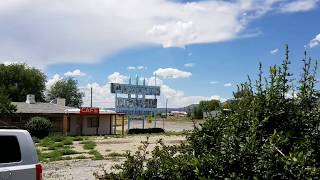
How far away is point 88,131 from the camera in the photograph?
55.8 metres

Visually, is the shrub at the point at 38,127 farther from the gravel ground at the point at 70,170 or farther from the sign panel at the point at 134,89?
the gravel ground at the point at 70,170

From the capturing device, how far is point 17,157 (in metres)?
7.76

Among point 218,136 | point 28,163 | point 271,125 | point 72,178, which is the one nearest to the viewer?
point 271,125

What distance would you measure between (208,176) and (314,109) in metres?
1.39

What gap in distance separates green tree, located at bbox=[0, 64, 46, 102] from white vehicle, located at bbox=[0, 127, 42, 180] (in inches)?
3095

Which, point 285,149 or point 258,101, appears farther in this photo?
point 258,101

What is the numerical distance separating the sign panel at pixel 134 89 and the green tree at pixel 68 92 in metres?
49.0

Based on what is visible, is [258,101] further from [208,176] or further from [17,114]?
[17,114]

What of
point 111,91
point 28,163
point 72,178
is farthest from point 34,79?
point 28,163

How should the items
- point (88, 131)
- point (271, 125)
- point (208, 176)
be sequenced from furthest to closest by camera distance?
point (88, 131), point (271, 125), point (208, 176)

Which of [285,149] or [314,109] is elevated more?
[314,109]

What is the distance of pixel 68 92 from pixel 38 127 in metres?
63.5

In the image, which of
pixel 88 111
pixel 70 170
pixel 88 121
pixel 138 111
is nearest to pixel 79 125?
pixel 88 121

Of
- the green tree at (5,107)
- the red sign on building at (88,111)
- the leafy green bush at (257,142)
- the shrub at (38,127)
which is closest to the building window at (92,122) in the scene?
the red sign on building at (88,111)
